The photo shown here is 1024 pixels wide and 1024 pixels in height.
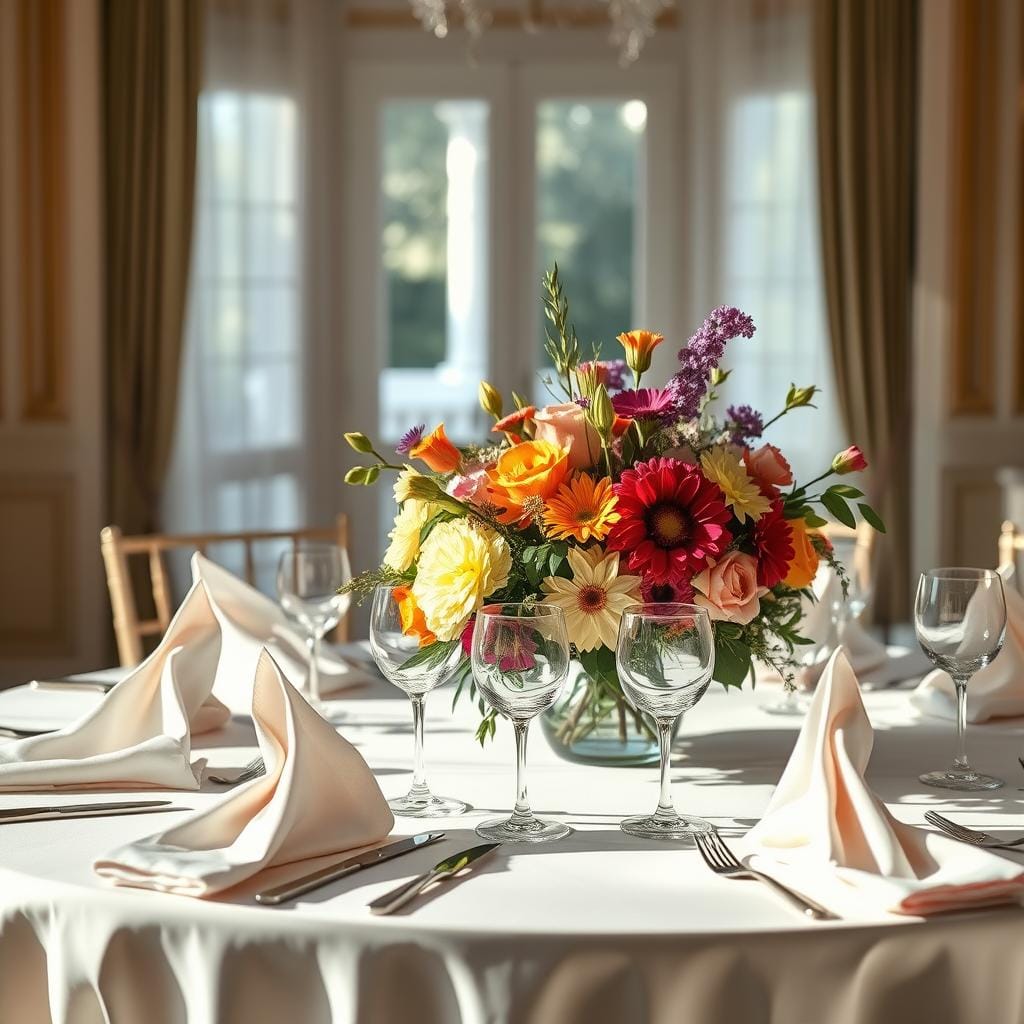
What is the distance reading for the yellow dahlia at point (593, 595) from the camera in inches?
57.9

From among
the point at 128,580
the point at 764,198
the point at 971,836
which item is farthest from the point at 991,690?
the point at 764,198

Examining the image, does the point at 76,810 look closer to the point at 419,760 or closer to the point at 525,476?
the point at 419,760

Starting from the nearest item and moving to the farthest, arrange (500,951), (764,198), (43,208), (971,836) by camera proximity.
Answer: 1. (500,951)
2. (971,836)
3. (43,208)
4. (764,198)

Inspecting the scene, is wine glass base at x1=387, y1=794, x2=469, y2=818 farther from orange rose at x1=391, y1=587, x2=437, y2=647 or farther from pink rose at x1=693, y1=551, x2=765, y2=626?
pink rose at x1=693, y1=551, x2=765, y2=626

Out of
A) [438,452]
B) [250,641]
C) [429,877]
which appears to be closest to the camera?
[429,877]

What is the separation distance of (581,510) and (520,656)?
25 cm

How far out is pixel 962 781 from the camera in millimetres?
1543

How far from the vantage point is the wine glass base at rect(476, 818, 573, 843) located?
1352 mm

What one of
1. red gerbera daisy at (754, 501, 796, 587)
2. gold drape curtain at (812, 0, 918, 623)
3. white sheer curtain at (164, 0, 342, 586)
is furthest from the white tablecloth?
gold drape curtain at (812, 0, 918, 623)

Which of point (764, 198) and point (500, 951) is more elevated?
point (764, 198)

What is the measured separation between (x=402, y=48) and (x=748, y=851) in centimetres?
456

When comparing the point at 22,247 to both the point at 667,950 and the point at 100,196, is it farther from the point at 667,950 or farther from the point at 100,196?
the point at 667,950

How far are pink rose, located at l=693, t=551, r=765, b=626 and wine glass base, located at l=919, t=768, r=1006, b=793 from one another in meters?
0.28

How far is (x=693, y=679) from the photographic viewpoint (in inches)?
51.5
